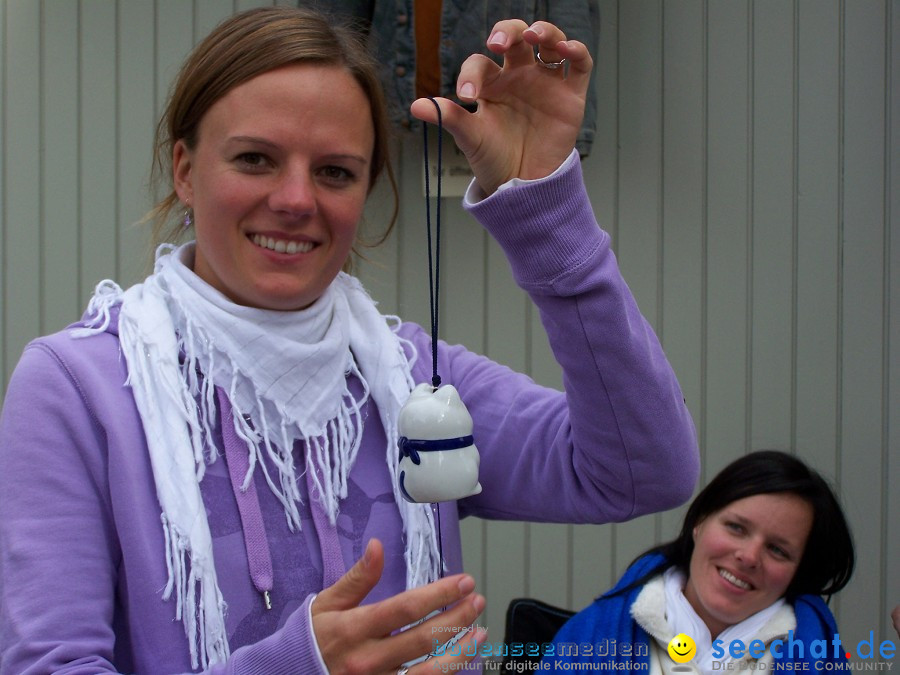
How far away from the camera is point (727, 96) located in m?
2.12

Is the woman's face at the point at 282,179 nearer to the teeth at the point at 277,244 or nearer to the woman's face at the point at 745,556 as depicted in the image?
the teeth at the point at 277,244

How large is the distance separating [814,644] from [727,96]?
51.6 inches

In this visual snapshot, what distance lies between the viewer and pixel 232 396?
91 centimetres

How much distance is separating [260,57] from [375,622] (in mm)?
573

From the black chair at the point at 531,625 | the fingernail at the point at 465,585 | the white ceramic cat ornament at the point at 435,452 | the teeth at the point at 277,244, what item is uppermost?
the teeth at the point at 277,244

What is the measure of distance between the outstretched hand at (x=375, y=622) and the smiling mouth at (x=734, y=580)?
1.03 meters

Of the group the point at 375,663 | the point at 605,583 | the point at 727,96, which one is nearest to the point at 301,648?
the point at 375,663

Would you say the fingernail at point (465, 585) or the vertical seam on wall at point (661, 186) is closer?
the fingernail at point (465, 585)

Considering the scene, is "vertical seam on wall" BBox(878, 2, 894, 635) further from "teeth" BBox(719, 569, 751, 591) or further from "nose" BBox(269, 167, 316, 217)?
"nose" BBox(269, 167, 316, 217)

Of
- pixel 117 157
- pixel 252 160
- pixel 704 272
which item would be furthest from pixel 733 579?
pixel 117 157

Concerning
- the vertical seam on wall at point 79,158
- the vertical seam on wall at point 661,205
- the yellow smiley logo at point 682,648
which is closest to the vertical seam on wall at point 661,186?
the vertical seam on wall at point 661,205

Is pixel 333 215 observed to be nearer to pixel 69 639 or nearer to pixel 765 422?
pixel 69 639

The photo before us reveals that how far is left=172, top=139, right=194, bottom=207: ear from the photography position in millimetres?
948

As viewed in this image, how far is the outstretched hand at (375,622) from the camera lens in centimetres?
66
